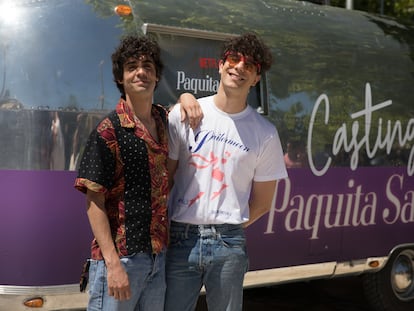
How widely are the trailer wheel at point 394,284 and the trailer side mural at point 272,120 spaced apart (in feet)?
0.04

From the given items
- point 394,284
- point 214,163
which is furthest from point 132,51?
point 394,284

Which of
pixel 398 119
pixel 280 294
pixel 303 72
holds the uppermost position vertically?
pixel 303 72

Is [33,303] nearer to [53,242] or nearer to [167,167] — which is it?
[53,242]

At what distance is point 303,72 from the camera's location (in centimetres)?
539

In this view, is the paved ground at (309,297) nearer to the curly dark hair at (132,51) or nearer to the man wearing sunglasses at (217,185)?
the man wearing sunglasses at (217,185)

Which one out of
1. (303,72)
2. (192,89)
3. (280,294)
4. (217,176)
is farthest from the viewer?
(280,294)

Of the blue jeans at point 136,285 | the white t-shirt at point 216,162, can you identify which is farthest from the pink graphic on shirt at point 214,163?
the blue jeans at point 136,285

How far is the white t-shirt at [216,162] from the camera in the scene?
311 cm

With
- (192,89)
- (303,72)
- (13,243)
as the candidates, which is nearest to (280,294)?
(303,72)

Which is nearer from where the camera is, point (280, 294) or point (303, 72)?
point (303, 72)

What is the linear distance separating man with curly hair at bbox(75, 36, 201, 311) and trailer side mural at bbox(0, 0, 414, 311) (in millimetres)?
1290

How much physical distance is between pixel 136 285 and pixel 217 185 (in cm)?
58

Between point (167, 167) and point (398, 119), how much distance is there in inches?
134

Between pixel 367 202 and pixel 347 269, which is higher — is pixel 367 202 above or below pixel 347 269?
above
